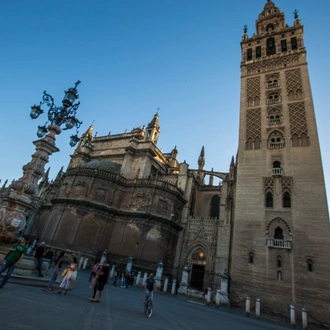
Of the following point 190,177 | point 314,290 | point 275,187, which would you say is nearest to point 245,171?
point 275,187

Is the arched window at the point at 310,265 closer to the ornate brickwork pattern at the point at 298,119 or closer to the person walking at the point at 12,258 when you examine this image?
the ornate brickwork pattern at the point at 298,119

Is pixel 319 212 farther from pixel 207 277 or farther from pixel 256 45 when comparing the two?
pixel 256 45

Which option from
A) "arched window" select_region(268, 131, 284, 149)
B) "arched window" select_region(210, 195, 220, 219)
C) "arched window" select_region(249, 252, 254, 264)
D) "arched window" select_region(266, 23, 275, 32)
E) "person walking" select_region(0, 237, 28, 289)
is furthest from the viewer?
"arched window" select_region(266, 23, 275, 32)

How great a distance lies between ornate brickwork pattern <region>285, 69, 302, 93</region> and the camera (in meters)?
24.1

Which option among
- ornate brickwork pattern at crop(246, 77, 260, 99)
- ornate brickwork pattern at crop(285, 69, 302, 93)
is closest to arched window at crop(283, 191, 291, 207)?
ornate brickwork pattern at crop(285, 69, 302, 93)

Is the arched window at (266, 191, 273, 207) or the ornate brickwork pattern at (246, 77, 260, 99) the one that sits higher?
the ornate brickwork pattern at (246, 77, 260, 99)

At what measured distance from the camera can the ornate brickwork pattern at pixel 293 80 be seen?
24094 millimetres

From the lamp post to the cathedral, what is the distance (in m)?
14.6

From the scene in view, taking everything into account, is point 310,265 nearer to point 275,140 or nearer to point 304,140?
point 304,140

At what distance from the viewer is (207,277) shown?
22.1 metres

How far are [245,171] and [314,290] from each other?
10.6 m

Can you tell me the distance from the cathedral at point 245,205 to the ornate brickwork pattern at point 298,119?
0.09 meters

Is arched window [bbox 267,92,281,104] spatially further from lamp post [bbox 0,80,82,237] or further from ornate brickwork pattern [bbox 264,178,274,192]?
lamp post [bbox 0,80,82,237]

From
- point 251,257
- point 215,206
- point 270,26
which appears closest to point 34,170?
point 251,257
